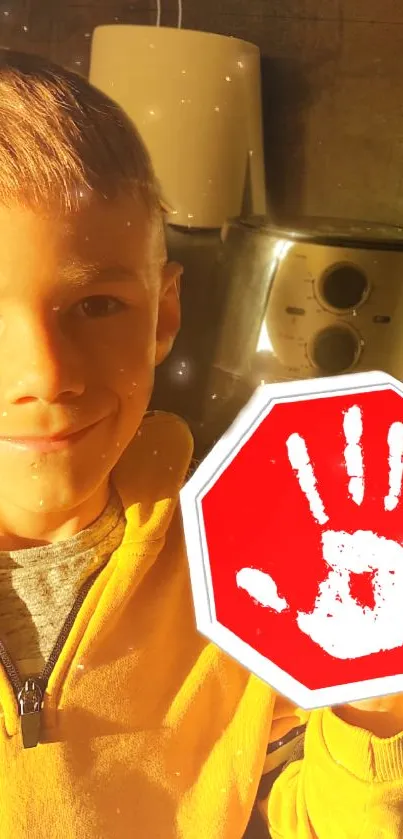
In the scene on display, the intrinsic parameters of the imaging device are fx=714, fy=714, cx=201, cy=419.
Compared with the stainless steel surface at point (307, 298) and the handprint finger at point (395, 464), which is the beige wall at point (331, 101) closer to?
the stainless steel surface at point (307, 298)

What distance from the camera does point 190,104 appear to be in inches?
17.2

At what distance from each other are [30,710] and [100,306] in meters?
0.26

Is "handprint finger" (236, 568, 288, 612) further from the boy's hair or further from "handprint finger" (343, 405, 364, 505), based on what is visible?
the boy's hair

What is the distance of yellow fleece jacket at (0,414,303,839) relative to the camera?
18.6 inches

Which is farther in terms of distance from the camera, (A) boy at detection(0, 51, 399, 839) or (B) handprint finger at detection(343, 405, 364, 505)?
(B) handprint finger at detection(343, 405, 364, 505)

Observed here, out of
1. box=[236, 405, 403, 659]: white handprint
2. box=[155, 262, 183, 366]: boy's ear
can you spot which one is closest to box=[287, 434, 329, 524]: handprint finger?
box=[236, 405, 403, 659]: white handprint

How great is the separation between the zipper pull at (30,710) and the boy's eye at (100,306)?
0.24 m

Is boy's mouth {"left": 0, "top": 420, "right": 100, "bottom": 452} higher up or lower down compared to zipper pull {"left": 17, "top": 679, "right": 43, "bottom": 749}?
higher up

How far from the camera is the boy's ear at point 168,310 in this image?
1.48ft

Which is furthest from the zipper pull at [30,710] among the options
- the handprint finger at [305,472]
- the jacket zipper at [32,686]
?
the handprint finger at [305,472]

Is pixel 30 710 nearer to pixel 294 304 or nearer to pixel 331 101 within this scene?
pixel 294 304

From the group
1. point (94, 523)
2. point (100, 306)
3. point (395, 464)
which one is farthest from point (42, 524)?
point (395, 464)

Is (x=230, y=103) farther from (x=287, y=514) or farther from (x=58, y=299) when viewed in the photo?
(x=287, y=514)

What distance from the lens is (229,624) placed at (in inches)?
19.4
